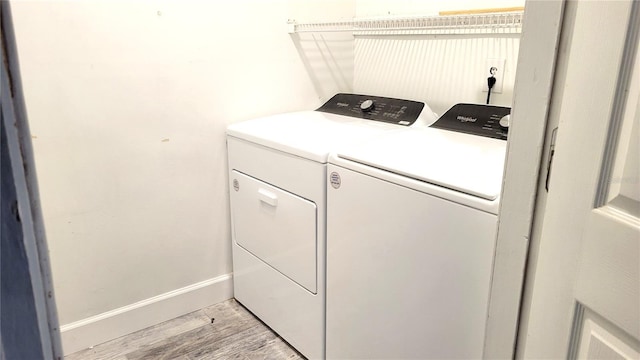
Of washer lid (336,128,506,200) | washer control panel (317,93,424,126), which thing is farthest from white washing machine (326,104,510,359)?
washer control panel (317,93,424,126)

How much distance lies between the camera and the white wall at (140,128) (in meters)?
1.56

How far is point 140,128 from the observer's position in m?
1.75

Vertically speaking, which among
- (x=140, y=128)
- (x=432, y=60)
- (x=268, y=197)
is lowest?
(x=268, y=197)

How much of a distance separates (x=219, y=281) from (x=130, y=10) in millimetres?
1214

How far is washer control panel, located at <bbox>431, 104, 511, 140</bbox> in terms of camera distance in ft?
4.94

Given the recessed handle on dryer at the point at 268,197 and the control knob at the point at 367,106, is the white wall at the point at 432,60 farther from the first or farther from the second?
the recessed handle on dryer at the point at 268,197

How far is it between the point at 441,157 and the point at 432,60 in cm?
77

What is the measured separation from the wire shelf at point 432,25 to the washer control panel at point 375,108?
0.30m

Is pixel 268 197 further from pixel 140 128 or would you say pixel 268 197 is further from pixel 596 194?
pixel 596 194

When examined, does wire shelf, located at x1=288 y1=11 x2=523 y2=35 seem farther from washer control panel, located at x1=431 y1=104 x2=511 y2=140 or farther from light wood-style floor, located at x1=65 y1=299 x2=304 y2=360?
light wood-style floor, located at x1=65 y1=299 x2=304 y2=360

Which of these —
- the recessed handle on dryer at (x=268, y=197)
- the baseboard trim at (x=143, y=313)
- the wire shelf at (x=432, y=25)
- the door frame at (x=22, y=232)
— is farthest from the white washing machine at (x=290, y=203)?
the door frame at (x=22, y=232)

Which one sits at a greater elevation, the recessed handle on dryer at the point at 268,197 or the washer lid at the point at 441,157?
the washer lid at the point at 441,157

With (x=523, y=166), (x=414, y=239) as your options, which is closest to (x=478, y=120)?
(x=414, y=239)

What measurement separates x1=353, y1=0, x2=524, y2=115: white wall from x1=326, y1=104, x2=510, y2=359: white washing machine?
19cm
